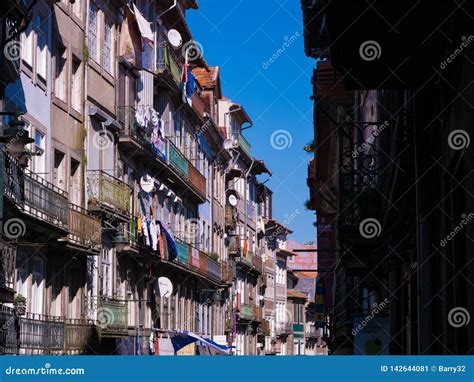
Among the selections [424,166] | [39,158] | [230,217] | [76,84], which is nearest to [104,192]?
[76,84]

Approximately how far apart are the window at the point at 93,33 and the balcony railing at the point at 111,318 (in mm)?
6263

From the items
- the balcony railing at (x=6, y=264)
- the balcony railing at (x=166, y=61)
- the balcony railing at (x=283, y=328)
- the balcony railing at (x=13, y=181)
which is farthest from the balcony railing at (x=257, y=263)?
the balcony railing at (x=13, y=181)

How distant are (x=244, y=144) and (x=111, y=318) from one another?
128ft

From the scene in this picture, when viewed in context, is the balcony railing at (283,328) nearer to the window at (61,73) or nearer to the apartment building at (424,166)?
the window at (61,73)

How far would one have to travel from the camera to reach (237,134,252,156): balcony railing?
66.2m

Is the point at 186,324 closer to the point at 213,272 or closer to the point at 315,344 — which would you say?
the point at 213,272

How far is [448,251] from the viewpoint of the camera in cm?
1133

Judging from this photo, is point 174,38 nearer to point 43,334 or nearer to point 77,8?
point 77,8

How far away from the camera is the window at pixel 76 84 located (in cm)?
2800

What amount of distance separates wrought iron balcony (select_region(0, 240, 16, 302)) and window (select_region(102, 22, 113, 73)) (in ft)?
38.0

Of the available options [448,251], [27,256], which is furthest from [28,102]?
[448,251]

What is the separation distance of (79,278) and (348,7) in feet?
59.7

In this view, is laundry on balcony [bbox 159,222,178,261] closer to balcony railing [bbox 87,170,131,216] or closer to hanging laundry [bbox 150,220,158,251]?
hanging laundry [bbox 150,220,158,251]

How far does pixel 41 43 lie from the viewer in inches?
985
